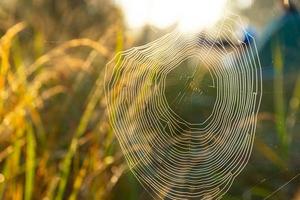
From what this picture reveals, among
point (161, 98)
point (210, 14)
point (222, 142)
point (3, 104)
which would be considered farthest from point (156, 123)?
point (3, 104)

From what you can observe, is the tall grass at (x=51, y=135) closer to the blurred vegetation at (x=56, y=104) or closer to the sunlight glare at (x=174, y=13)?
the blurred vegetation at (x=56, y=104)

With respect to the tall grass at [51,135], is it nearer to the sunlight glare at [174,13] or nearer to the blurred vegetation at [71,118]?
the blurred vegetation at [71,118]

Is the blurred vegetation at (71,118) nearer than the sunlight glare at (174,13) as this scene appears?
Yes

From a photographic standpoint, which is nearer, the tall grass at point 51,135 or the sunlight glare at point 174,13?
the tall grass at point 51,135

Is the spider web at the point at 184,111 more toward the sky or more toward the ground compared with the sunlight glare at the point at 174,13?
more toward the ground

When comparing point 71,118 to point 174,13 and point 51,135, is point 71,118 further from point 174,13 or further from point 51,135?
point 174,13

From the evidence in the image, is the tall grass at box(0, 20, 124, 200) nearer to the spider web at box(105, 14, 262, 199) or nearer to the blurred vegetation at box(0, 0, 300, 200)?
the blurred vegetation at box(0, 0, 300, 200)

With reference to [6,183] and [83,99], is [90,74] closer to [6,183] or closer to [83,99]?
[83,99]

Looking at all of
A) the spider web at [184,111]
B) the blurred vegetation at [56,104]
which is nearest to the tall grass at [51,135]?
the blurred vegetation at [56,104]

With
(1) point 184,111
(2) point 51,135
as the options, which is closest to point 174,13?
(1) point 184,111
